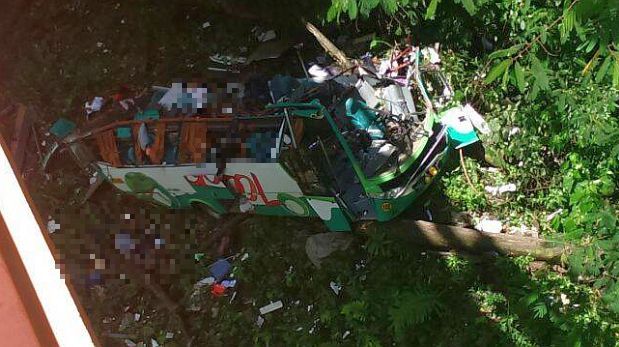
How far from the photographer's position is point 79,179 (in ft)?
24.3

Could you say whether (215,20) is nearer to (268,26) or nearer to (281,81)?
(268,26)

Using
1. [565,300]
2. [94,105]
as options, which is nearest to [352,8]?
[565,300]

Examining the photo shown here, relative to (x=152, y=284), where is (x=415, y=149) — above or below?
above

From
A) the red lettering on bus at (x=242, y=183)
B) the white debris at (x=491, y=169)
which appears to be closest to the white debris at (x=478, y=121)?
the white debris at (x=491, y=169)

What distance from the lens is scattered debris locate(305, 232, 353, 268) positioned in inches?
234

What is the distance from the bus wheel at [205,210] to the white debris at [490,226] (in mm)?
2520

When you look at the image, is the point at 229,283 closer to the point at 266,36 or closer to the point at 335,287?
the point at 335,287

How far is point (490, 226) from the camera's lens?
575 centimetres

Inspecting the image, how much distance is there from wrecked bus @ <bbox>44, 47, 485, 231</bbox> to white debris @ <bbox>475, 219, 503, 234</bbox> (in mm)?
577

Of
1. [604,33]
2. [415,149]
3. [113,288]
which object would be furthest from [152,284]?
[604,33]

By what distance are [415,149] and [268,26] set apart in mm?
2607

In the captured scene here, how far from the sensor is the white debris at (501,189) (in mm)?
5793

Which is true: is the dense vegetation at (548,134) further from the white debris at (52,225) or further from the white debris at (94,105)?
the white debris at (52,225)

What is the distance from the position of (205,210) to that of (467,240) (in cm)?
264
